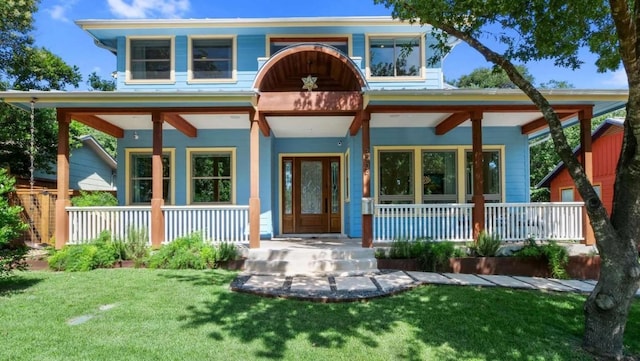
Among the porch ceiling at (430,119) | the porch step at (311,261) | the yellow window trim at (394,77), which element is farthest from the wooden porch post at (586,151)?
the porch step at (311,261)

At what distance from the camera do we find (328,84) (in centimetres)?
916

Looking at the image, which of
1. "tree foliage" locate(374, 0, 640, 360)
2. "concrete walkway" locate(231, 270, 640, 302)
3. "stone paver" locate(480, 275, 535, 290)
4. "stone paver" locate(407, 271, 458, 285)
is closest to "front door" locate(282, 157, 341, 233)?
"concrete walkway" locate(231, 270, 640, 302)

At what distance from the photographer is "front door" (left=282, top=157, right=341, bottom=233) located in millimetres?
10461

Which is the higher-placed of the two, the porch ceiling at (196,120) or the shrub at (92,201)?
the porch ceiling at (196,120)

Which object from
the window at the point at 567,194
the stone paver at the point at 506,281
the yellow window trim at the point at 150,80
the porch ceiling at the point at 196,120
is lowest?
the stone paver at the point at 506,281

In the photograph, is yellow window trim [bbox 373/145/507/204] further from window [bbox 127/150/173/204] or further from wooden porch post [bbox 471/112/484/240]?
window [bbox 127/150/173/204]

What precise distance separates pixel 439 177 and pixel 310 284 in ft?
18.2

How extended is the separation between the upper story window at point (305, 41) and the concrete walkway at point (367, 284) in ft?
20.6

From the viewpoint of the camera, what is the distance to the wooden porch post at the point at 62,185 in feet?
24.3

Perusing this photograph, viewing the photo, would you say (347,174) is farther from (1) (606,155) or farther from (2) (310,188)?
(1) (606,155)

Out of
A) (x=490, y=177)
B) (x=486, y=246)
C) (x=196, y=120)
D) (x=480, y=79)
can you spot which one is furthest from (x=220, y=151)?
(x=480, y=79)

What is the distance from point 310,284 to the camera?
5.69m

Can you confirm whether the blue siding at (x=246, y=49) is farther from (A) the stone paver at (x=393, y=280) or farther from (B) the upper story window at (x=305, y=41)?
(A) the stone paver at (x=393, y=280)

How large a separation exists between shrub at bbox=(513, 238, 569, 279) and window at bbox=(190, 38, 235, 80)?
805cm
